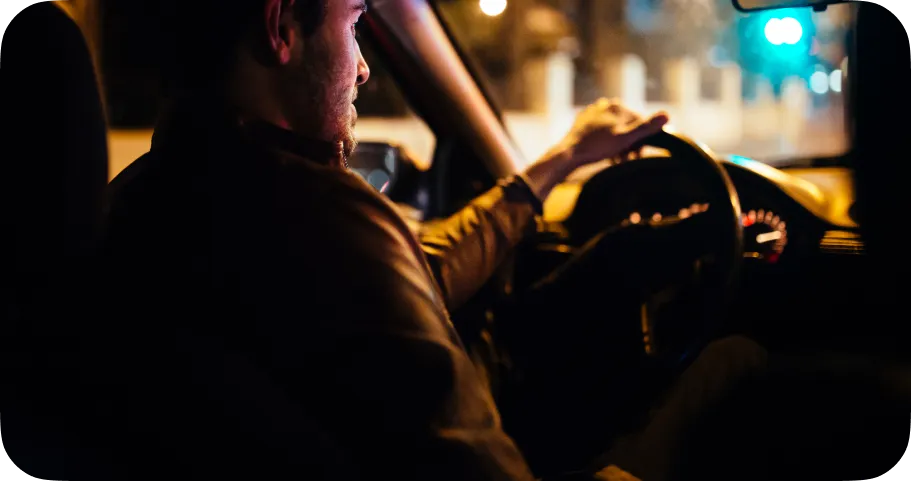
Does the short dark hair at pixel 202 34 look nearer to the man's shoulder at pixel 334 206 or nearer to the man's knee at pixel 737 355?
the man's shoulder at pixel 334 206

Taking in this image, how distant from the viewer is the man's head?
151 centimetres

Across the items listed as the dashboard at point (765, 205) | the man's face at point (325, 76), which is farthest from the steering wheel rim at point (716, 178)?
the man's face at point (325, 76)

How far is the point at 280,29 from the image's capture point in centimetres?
154

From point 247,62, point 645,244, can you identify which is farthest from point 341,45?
point 645,244

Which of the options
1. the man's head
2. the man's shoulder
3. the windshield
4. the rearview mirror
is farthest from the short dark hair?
the windshield

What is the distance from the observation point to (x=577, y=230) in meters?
3.57

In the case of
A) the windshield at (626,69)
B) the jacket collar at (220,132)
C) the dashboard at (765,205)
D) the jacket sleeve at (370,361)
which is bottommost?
the windshield at (626,69)

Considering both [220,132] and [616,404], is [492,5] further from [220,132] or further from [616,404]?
[220,132]

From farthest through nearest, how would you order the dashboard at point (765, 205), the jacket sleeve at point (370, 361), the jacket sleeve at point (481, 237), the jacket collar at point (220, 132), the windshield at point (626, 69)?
1. the windshield at point (626, 69)
2. the dashboard at point (765, 205)
3. the jacket sleeve at point (481, 237)
4. the jacket collar at point (220, 132)
5. the jacket sleeve at point (370, 361)

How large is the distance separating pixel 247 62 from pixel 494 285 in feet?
5.78

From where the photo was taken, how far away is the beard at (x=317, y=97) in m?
1.59

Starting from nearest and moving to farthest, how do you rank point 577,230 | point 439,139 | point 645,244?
point 645,244 < point 577,230 < point 439,139

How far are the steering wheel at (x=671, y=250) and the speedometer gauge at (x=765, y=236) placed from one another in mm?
193

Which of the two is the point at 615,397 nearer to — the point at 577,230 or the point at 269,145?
the point at 577,230
